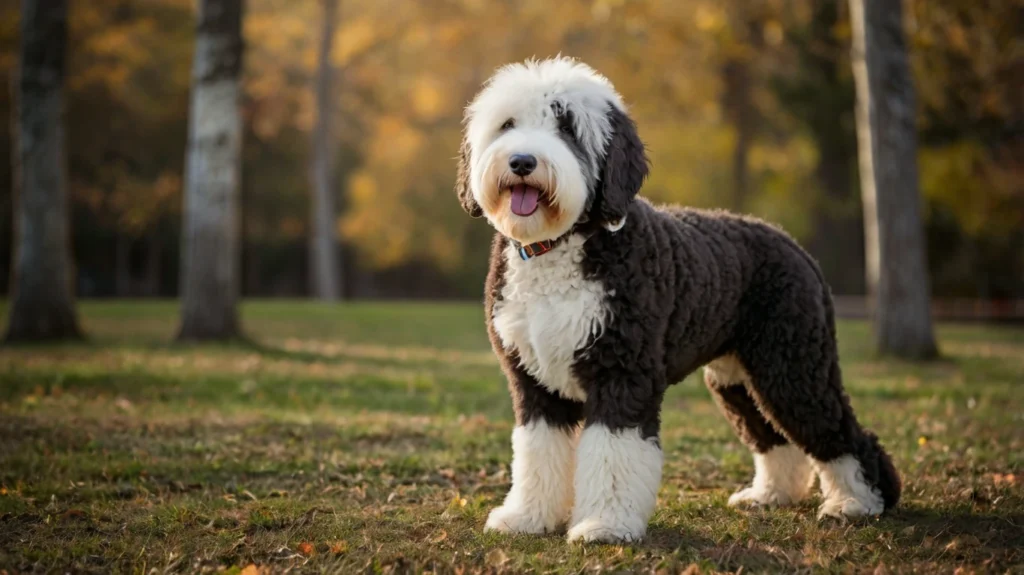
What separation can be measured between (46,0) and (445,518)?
1037cm

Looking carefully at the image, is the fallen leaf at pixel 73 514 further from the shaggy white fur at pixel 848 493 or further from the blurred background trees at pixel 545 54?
the blurred background trees at pixel 545 54

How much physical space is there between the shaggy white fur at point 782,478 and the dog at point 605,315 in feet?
0.86

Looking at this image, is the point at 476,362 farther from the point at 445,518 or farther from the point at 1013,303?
the point at 1013,303

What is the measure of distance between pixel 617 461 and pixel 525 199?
1.18 m

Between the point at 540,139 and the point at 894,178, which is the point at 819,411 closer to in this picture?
the point at 540,139

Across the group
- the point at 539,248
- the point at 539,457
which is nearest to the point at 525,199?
the point at 539,248

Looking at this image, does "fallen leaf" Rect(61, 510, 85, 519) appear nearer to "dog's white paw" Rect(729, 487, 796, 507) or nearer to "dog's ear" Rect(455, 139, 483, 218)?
"dog's ear" Rect(455, 139, 483, 218)

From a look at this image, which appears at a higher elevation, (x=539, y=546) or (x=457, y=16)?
(x=457, y=16)

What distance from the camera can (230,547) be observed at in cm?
419

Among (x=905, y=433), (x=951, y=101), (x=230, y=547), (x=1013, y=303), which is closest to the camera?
(x=230, y=547)

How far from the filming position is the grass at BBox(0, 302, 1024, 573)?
13.5ft

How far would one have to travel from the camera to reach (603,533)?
165 inches

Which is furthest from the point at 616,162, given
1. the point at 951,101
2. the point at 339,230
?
the point at 339,230

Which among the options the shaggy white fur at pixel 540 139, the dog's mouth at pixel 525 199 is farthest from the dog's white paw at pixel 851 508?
the dog's mouth at pixel 525 199
